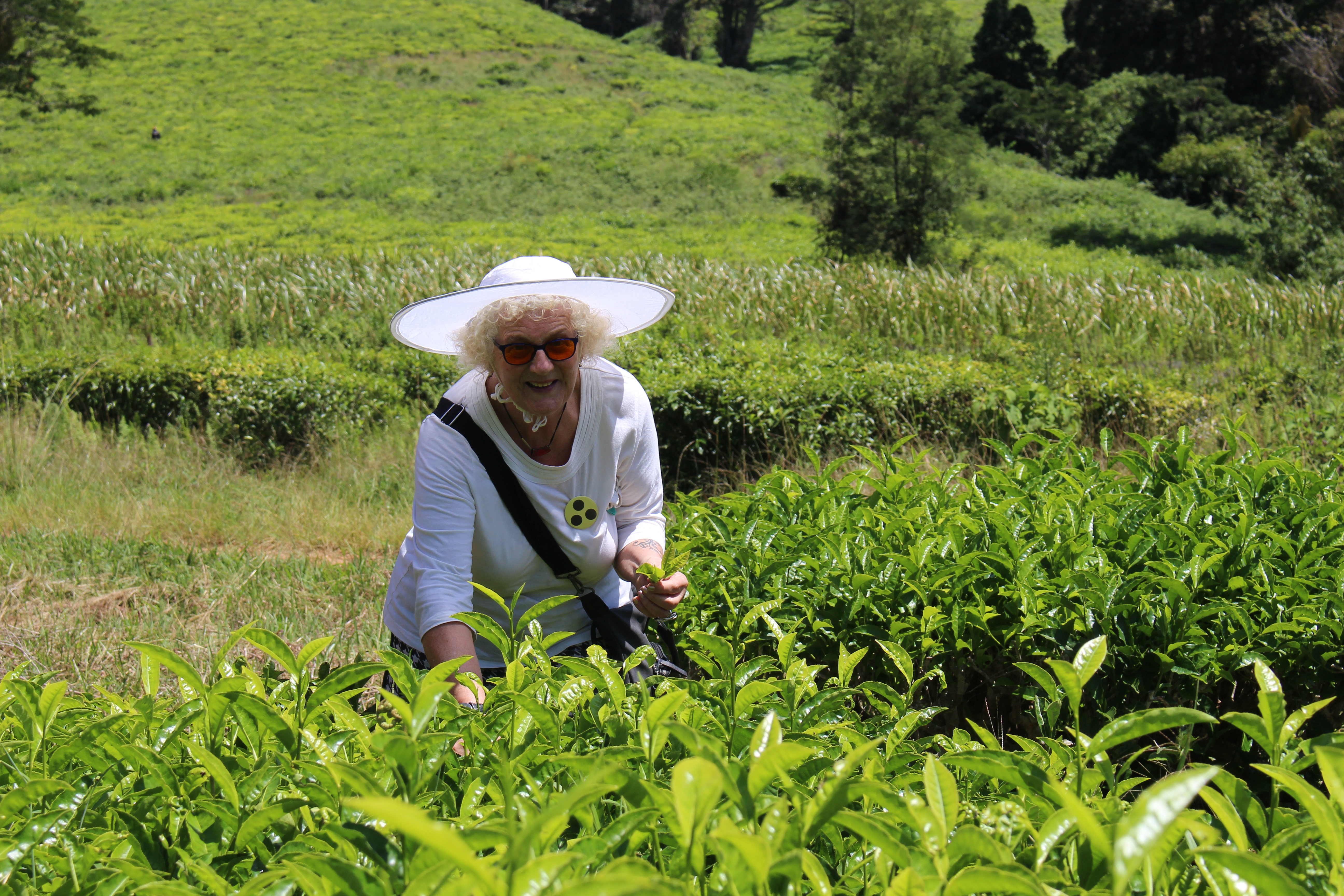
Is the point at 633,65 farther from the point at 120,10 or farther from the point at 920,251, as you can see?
the point at 920,251

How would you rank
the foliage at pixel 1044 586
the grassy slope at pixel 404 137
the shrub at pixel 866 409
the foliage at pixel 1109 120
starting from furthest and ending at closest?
the foliage at pixel 1109 120 → the grassy slope at pixel 404 137 → the shrub at pixel 866 409 → the foliage at pixel 1044 586

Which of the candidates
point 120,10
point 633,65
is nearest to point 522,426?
point 633,65

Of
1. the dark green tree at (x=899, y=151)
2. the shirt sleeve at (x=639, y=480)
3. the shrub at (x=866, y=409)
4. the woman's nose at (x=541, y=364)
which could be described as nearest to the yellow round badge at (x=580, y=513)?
the shirt sleeve at (x=639, y=480)

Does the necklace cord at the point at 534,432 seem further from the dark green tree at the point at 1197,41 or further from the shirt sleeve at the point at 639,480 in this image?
the dark green tree at the point at 1197,41

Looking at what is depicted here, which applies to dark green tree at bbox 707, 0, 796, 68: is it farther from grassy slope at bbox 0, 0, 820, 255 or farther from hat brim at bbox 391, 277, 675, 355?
hat brim at bbox 391, 277, 675, 355

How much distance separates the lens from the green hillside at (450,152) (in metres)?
21.4

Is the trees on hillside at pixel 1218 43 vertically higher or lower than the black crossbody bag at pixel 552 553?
higher

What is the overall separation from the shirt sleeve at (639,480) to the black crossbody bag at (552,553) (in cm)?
22

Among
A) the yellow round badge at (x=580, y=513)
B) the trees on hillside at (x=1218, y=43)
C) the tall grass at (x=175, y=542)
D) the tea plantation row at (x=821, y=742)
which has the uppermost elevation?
the trees on hillside at (x=1218, y=43)

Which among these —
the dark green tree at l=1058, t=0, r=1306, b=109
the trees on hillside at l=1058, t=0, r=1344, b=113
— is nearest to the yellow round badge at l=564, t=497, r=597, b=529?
the trees on hillside at l=1058, t=0, r=1344, b=113

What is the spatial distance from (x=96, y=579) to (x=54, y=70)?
148 feet

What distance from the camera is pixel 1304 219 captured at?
15359 millimetres

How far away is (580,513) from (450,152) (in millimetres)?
30319

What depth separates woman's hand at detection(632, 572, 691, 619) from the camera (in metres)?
2.33
